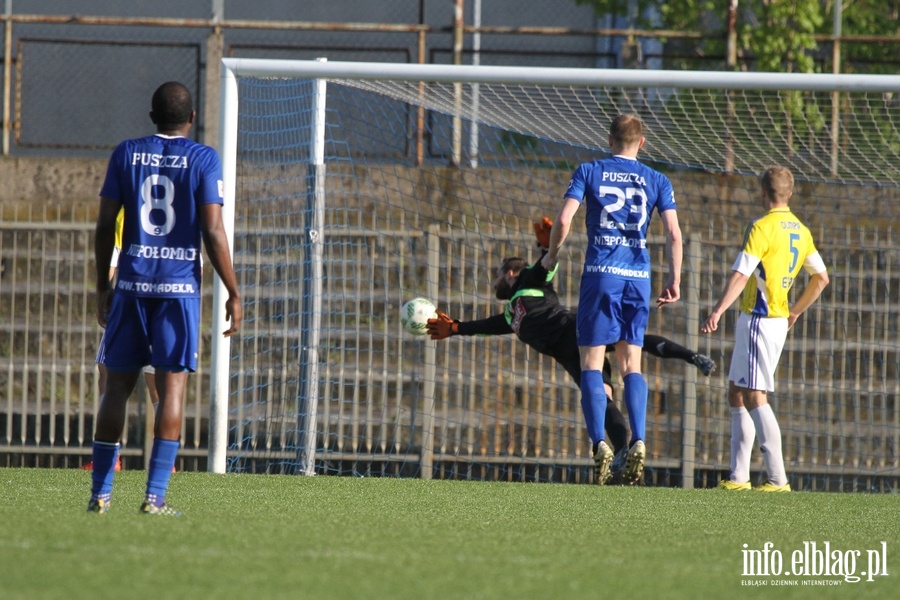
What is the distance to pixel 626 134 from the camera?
280 inches

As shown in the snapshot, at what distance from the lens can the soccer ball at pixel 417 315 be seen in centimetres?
805

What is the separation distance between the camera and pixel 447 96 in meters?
9.25

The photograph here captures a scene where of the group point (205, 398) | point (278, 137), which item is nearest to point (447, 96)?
point (278, 137)

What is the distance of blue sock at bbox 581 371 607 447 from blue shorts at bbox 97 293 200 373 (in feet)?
10.1

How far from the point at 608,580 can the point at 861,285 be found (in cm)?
784

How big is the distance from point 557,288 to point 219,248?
20.8 ft

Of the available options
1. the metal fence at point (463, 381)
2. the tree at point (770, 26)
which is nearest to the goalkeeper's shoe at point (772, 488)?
the metal fence at point (463, 381)

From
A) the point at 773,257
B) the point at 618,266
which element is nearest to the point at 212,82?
the point at 618,266

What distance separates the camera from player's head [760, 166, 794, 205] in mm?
7754

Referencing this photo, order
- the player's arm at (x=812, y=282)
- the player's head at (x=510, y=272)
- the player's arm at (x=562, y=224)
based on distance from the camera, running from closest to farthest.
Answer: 1. the player's arm at (x=562, y=224)
2. the player's arm at (x=812, y=282)
3. the player's head at (x=510, y=272)

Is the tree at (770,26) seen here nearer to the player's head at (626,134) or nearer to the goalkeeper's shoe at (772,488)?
the player's head at (626,134)

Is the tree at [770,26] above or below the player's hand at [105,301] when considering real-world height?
above

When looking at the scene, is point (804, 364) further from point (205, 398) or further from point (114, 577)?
point (114, 577)
